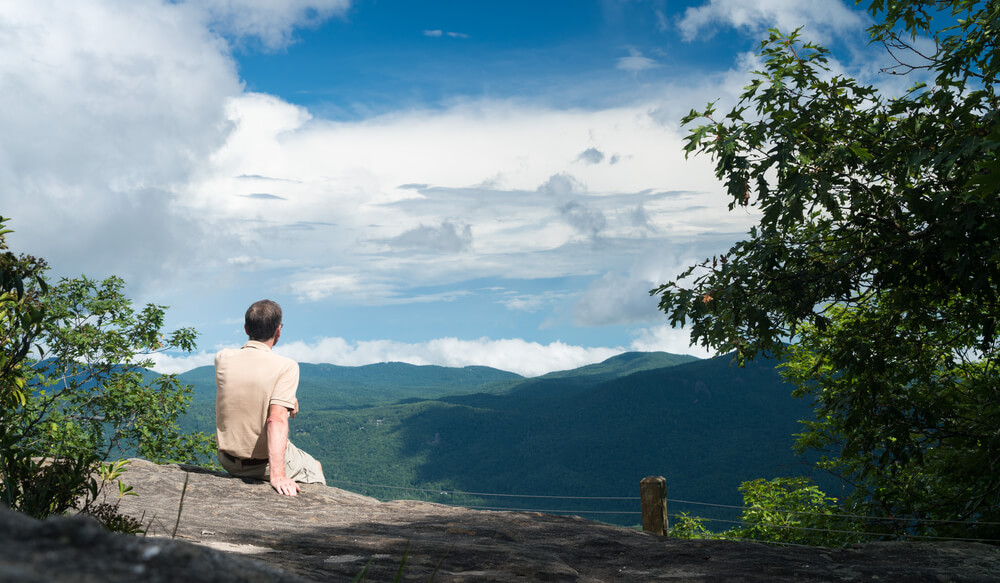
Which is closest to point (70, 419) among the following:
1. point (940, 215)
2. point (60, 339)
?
point (60, 339)

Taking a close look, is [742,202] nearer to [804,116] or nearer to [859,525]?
[804,116]

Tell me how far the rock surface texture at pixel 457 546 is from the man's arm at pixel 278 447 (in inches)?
4.5

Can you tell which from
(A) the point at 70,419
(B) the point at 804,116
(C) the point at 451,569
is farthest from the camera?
(A) the point at 70,419

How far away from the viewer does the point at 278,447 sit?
5723 mm

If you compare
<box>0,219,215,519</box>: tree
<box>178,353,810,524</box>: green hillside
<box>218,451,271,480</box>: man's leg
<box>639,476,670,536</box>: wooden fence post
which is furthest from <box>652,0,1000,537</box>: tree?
<box>178,353,810,524</box>: green hillside

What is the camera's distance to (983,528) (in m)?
8.70

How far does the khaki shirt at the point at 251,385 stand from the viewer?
5781 mm

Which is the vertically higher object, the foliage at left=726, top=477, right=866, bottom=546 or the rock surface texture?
the rock surface texture

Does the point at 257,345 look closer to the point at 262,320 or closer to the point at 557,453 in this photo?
the point at 262,320

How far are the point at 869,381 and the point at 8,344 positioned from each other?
8295 millimetres

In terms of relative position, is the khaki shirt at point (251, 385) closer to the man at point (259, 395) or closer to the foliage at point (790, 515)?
the man at point (259, 395)

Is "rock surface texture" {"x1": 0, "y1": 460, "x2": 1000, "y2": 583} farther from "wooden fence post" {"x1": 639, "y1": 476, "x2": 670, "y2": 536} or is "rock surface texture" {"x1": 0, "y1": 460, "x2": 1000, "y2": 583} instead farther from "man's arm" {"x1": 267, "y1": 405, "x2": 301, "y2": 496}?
"wooden fence post" {"x1": 639, "y1": 476, "x2": 670, "y2": 536}

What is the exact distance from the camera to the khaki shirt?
578cm

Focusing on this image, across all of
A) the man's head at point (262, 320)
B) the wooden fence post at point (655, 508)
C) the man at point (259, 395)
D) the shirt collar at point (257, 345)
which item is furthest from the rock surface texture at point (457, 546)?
the man's head at point (262, 320)
